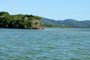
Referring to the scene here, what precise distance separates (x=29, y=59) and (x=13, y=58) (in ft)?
7.22

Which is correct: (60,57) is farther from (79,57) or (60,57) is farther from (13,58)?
(13,58)

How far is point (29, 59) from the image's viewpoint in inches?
1404

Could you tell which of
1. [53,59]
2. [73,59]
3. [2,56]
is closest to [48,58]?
[53,59]

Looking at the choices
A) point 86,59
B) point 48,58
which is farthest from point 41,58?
point 86,59

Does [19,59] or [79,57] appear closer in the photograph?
[19,59]

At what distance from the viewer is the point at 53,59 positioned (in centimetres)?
3597

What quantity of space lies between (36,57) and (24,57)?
151 centimetres

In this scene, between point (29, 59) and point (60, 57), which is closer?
point (29, 59)

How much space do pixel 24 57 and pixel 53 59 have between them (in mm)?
3885

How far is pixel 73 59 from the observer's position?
3622 cm

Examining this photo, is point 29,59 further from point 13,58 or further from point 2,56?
point 2,56

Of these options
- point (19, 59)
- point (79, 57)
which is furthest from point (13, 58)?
point (79, 57)

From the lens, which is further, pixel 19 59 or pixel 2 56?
pixel 2 56

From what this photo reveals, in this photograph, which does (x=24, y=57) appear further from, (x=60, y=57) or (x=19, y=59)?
(x=60, y=57)
